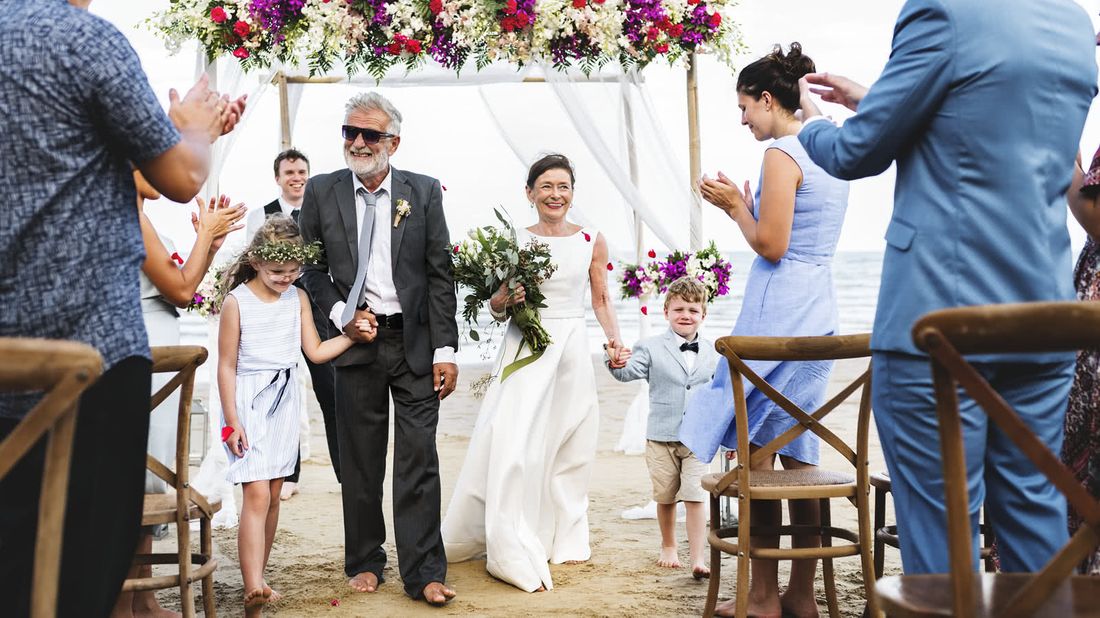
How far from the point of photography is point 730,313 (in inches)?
1176

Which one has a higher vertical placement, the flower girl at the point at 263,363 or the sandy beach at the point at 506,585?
the flower girl at the point at 263,363

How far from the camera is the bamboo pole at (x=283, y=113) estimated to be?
7.76 m

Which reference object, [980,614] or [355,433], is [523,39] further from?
[980,614]

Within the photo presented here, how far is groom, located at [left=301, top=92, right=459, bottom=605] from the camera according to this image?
4.88m

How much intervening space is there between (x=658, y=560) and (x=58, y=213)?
3.84 m

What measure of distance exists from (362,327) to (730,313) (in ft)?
84.3

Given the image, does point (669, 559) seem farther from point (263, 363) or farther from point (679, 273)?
point (263, 363)

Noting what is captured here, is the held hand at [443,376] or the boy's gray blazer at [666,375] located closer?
the held hand at [443,376]

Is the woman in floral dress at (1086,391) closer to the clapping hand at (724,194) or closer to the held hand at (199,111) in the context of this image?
the clapping hand at (724,194)

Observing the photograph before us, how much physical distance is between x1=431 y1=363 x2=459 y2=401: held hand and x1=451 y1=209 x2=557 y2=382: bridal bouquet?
199 mm

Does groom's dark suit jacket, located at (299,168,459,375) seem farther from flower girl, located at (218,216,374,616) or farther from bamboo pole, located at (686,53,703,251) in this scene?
bamboo pole, located at (686,53,703,251)

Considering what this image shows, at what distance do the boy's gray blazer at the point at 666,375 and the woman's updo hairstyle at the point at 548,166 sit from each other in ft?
3.08

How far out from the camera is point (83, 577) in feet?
Answer: 7.33

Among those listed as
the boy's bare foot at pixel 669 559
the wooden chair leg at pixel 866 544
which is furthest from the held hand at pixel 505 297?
the wooden chair leg at pixel 866 544
